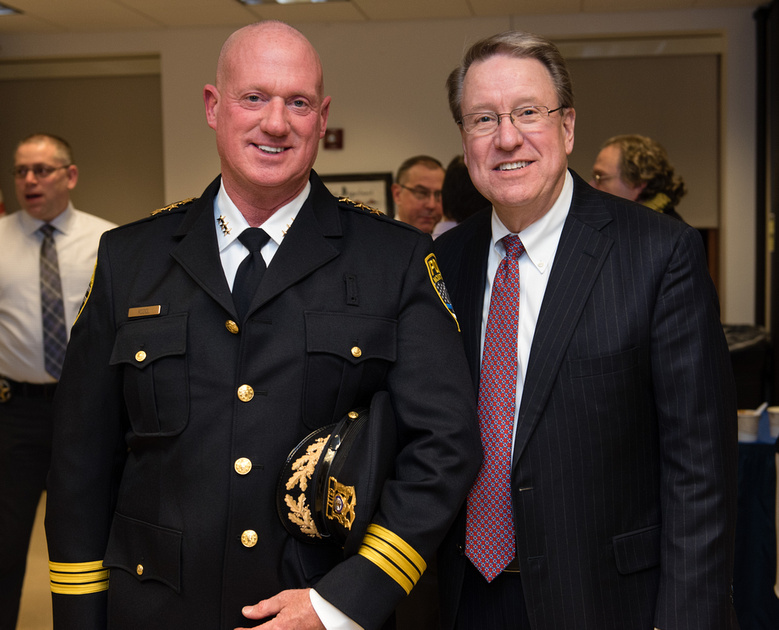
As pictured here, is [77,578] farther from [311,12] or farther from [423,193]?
[311,12]

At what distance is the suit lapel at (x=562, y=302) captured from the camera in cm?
147

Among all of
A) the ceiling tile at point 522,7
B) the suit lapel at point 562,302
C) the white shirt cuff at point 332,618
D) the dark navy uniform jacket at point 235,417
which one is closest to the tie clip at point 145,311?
the dark navy uniform jacket at point 235,417

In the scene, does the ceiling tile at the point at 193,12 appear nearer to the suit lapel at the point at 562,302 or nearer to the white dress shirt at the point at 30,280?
the white dress shirt at the point at 30,280

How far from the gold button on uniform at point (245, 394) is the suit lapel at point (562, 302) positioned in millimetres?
501

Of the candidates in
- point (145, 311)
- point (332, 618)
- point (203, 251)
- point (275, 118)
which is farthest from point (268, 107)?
point (332, 618)

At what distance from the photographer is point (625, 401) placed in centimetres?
148

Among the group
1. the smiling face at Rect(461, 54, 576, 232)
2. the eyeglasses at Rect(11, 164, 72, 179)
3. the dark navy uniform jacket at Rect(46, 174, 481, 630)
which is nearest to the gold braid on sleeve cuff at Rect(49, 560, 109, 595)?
the dark navy uniform jacket at Rect(46, 174, 481, 630)

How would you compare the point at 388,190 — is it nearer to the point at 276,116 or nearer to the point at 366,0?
the point at 366,0

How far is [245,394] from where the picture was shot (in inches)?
54.9

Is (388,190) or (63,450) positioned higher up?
(388,190)

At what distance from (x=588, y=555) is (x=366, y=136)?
5.20m

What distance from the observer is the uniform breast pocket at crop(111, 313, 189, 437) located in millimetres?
1421

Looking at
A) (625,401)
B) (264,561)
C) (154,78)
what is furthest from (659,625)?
(154,78)

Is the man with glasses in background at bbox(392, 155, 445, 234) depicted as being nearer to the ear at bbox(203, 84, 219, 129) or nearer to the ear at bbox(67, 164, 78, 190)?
the ear at bbox(67, 164, 78, 190)
